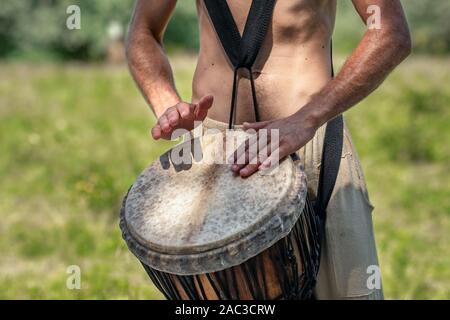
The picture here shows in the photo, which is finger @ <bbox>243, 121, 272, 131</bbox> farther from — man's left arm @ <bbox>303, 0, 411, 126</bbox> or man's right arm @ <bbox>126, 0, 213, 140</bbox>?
man's right arm @ <bbox>126, 0, 213, 140</bbox>

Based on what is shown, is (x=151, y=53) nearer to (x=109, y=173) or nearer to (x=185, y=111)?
(x=185, y=111)

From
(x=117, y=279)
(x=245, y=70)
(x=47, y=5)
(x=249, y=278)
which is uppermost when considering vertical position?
(x=47, y=5)

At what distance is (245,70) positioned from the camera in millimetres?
2389

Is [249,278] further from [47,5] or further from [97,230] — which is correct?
[47,5]

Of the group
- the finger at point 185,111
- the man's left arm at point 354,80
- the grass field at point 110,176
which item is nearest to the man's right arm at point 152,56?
the finger at point 185,111

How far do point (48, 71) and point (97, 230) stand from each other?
265 inches

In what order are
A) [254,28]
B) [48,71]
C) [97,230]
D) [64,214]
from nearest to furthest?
1. [254,28]
2. [97,230]
3. [64,214]
4. [48,71]

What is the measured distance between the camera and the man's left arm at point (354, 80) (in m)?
2.14

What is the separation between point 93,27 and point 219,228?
654 inches

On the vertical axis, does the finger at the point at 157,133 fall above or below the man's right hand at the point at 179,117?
below

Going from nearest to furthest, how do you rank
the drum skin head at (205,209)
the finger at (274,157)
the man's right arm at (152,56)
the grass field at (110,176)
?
the drum skin head at (205,209) < the finger at (274,157) < the man's right arm at (152,56) < the grass field at (110,176)

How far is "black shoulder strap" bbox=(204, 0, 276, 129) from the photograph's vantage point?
2.32m

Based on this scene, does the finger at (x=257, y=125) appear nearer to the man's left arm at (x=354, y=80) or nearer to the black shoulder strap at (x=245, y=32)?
the man's left arm at (x=354, y=80)
